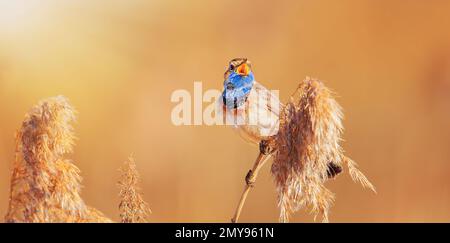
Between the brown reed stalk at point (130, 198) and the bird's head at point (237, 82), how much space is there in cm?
34

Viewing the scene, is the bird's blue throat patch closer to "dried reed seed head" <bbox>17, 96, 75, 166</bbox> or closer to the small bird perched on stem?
the small bird perched on stem

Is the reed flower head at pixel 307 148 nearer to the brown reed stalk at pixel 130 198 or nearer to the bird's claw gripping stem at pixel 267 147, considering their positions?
the bird's claw gripping stem at pixel 267 147

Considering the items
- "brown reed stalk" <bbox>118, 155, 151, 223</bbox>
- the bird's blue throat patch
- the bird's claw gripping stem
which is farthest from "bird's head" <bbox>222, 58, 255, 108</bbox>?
"brown reed stalk" <bbox>118, 155, 151, 223</bbox>

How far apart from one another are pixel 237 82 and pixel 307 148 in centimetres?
40

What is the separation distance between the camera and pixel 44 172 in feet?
2.86

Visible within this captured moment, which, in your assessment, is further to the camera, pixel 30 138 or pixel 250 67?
pixel 250 67

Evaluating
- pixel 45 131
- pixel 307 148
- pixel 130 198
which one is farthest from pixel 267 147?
pixel 45 131

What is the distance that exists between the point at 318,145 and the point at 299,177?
66 millimetres

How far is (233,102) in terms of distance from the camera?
1.29 meters

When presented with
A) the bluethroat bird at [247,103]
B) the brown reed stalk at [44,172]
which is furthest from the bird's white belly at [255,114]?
the brown reed stalk at [44,172]

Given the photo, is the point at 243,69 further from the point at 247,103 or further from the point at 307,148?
the point at 307,148

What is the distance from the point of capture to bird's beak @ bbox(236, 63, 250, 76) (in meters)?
1.24
